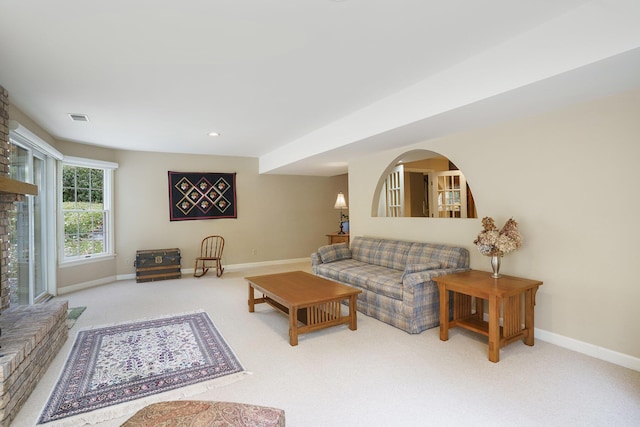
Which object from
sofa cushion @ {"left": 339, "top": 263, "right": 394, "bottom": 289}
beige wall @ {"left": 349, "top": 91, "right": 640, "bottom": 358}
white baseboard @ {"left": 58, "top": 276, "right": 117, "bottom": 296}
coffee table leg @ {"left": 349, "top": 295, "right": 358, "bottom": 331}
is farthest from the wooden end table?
white baseboard @ {"left": 58, "top": 276, "right": 117, "bottom": 296}

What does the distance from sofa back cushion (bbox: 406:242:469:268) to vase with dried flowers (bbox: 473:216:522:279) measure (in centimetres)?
47

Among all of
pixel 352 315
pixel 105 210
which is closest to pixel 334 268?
pixel 352 315

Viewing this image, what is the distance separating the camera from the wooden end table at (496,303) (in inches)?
106

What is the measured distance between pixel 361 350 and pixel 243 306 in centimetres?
196

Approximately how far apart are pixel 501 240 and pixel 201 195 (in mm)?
5713

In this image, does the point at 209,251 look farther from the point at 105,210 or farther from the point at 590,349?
the point at 590,349

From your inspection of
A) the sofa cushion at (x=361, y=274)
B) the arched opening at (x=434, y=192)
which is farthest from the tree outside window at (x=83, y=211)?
the arched opening at (x=434, y=192)

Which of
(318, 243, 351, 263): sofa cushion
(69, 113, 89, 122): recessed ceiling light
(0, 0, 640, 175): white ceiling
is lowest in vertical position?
(318, 243, 351, 263): sofa cushion

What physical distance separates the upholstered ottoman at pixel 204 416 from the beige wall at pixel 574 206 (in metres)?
2.71

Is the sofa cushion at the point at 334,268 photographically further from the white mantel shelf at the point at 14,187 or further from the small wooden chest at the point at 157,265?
the white mantel shelf at the point at 14,187

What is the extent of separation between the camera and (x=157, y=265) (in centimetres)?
609

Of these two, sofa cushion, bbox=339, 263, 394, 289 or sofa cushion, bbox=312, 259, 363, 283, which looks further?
sofa cushion, bbox=312, 259, 363, 283

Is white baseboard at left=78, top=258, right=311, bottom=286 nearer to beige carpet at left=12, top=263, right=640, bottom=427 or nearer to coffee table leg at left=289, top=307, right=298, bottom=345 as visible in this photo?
beige carpet at left=12, top=263, right=640, bottom=427

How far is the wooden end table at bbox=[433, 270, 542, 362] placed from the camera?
8.83ft
